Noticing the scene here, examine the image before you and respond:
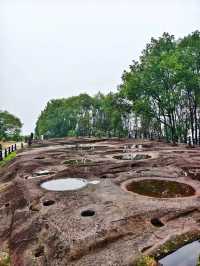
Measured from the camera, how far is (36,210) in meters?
11.5

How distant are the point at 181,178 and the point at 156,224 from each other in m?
6.69

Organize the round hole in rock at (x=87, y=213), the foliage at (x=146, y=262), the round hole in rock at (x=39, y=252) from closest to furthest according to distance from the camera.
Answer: the foliage at (x=146, y=262) < the round hole in rock at (x=39, y=252) < the round hole in rock at (x=87, y=213)

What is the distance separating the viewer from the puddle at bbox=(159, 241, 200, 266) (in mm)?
7551

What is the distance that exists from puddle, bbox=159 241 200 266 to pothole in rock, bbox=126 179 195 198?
452 cm

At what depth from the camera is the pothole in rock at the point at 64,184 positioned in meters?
14.4

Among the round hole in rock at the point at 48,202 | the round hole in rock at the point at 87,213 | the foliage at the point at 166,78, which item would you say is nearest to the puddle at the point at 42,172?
the round hole in rock at the point at 48,202

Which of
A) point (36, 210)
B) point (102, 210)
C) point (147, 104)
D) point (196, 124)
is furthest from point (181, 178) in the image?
point (196, 124)

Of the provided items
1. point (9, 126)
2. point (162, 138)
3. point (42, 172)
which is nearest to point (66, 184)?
point (42, 172)

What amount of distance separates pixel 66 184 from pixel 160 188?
16.4ft

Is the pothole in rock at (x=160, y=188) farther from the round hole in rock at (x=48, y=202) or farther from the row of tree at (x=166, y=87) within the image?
the row of tree at (x=166, y=87)

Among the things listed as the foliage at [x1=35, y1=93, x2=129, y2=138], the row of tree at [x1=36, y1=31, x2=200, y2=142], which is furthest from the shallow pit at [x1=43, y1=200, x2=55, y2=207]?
the foliage at [x1=35, y1=93, x2=129, y2=138]

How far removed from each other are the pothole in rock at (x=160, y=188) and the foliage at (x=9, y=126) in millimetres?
52921

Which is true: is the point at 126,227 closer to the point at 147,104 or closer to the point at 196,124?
the point at 147,104

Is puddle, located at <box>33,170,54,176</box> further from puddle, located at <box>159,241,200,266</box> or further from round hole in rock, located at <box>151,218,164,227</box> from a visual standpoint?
puddle, located at <box>159,241,200,266</box>
